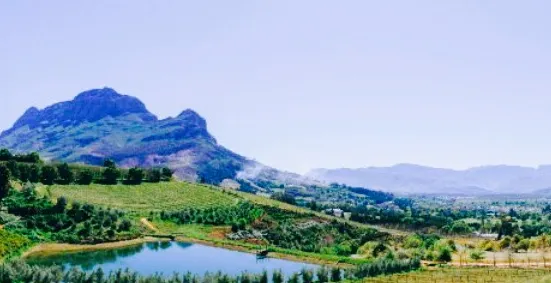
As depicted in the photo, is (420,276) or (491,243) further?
(491,243)

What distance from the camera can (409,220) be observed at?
14538 cm

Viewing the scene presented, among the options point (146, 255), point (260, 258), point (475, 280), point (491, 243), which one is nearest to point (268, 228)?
point (260, 258)

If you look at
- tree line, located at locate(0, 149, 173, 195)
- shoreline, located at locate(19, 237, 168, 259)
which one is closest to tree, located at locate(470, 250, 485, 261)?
shoreline, located at locate(19, 237, 168, 259)

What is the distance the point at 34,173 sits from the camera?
10131 centimetres

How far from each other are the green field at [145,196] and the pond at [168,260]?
2314 cm

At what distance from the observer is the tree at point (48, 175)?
336 feet

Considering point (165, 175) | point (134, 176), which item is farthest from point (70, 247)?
point (165, 175)

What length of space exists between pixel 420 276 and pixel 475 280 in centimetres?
545

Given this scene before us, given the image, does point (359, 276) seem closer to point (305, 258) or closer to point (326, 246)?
point (305, 258)

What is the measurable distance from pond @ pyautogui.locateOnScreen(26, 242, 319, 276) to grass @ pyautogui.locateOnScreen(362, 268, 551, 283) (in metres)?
9.66

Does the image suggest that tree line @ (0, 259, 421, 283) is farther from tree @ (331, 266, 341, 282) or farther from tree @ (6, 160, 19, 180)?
tree @ (6, 160, 19, 180)

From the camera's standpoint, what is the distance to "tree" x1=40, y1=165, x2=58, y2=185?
103 m

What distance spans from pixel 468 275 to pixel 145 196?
68.7 metres

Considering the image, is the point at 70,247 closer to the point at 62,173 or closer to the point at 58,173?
the point at 62,173
